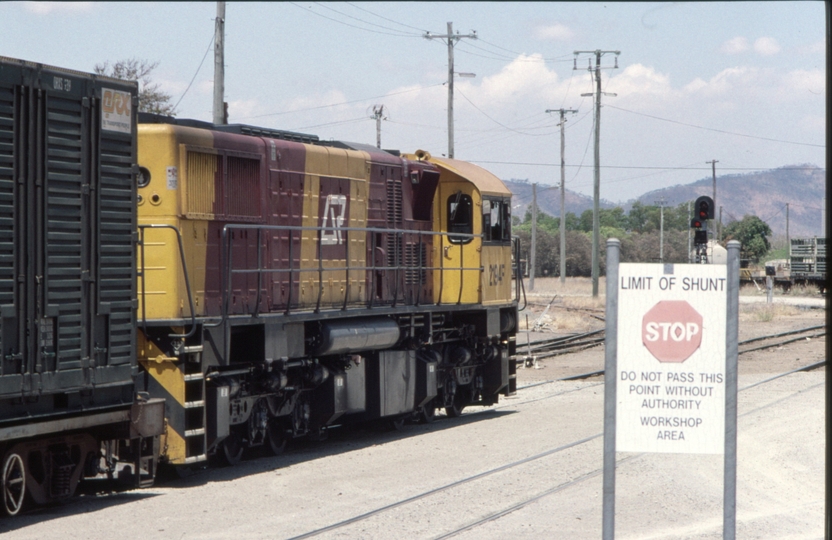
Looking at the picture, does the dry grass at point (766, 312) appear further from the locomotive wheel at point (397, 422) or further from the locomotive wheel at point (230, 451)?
the locomotive wheel at point (230, 451)

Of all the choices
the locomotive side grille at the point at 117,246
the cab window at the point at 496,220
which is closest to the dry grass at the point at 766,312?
the cab window at the point at 496,220

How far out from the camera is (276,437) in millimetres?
12984

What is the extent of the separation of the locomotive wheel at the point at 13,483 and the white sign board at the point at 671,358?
5081 millimetres

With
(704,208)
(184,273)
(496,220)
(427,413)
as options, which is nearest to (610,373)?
(184,273)

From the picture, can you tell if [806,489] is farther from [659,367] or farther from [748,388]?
[748,388]

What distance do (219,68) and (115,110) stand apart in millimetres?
11473

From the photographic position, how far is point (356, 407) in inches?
547

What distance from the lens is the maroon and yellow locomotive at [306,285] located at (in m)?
11.0

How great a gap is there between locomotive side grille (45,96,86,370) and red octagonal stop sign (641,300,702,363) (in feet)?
16.8

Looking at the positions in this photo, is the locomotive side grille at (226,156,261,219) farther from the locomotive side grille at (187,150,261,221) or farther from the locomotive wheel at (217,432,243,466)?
the locomotive wheel at (217,432,243,466)

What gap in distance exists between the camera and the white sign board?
6.18 metres

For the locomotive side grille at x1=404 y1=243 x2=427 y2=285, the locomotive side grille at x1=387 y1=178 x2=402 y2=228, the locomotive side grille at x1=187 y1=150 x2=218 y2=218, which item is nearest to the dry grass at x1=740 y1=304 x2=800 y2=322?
the locomotive side grille at x1=404 y1=243 x2=427 y2=285

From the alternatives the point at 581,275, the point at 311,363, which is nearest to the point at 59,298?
the point at 311,363

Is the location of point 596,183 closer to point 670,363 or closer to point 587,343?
point 587,343
